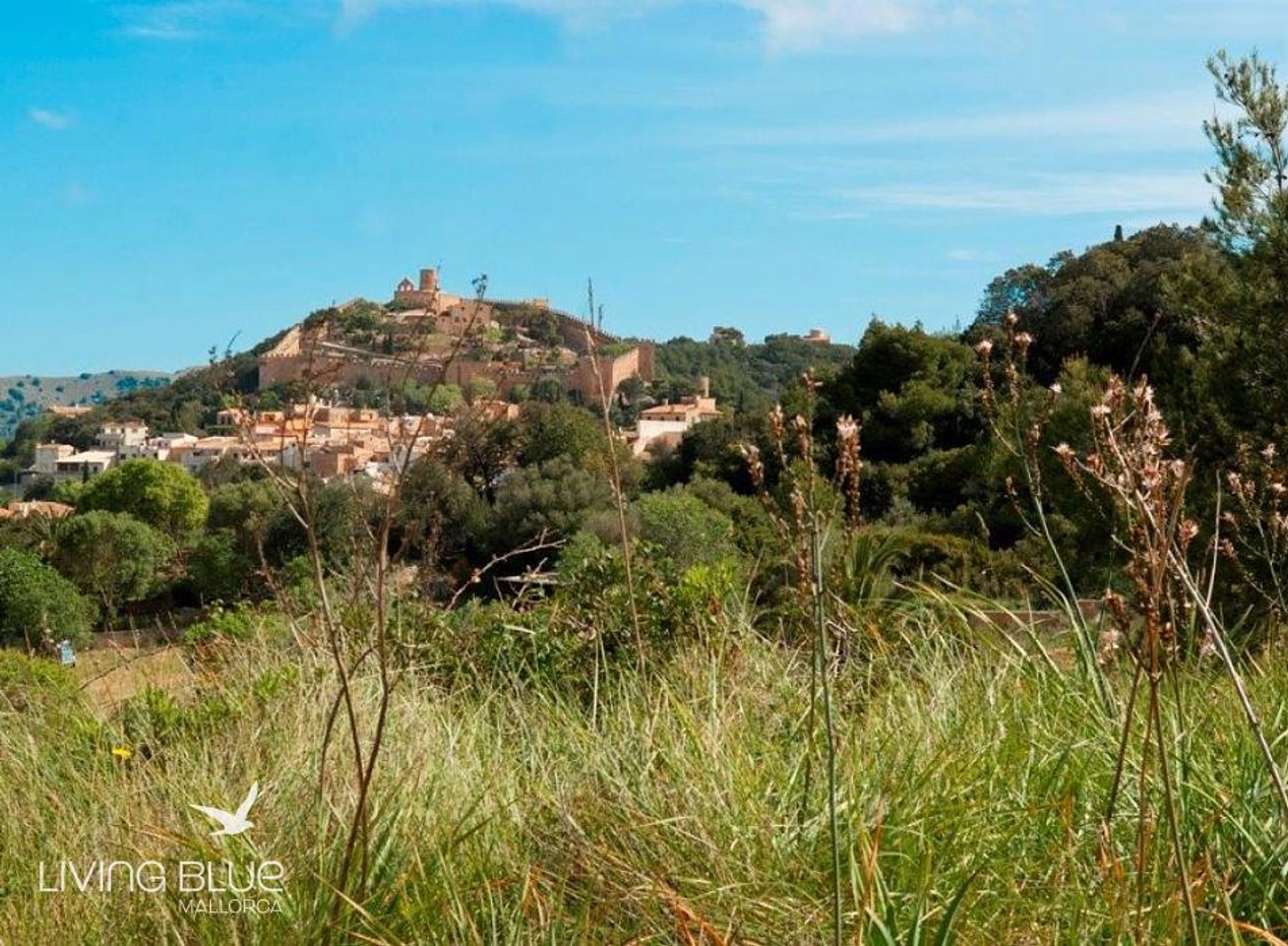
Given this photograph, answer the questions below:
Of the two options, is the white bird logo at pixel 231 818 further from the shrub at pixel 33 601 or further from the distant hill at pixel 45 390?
the distant hill at pixel 45 390

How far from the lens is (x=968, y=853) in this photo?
7.13ft

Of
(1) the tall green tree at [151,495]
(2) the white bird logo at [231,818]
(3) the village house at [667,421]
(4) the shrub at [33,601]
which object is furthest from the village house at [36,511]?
(2) the white bird logo at [231,818]

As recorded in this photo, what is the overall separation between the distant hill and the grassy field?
110 metres

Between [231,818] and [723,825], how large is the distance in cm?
84

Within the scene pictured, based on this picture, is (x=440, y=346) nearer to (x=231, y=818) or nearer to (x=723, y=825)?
(x=231, y=818)

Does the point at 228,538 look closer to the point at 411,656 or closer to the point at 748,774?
the point at 411,656

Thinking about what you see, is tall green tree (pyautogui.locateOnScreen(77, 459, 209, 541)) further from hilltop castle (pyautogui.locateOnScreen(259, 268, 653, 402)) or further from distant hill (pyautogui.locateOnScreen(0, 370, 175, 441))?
distant hill (pyautogui.locateOnScreen(0, 370, 175, 441))

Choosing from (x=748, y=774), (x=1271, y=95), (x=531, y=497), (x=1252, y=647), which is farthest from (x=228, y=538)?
(x=748, y=774)

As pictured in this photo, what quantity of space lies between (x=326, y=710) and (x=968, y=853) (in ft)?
5.89

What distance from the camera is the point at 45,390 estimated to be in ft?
450

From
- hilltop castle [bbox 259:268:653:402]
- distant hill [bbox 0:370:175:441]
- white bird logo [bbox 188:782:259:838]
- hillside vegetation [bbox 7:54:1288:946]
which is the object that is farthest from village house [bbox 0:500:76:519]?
distant hill [bbox 0:370:175:441]

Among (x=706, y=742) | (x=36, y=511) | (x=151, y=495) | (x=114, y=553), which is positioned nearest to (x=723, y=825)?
(x=706, y=742)

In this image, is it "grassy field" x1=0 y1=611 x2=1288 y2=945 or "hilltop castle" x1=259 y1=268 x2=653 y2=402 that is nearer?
"grassy field" x1=0 y1=611 x2=1288 y2=945

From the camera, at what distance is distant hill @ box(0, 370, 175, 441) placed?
4518 inches
